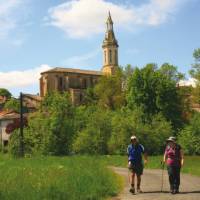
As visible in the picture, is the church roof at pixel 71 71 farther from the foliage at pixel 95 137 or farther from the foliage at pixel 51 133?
the foliage at pixel 95 137

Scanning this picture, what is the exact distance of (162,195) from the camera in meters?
15.7

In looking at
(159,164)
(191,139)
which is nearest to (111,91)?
(191,139)

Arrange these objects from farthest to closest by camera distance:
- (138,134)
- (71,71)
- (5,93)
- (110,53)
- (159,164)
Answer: (110,53)
(5,93)
(71,71)
(138,134)
(159,164)

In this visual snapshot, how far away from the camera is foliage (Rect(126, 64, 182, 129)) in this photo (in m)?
73.6

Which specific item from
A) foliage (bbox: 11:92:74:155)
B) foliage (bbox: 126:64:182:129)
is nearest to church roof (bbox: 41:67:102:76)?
foliage (bbox: 126:64:182:129)

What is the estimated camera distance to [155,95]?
246 ft

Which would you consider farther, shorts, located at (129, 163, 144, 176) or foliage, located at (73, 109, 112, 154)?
foliage, located at (73, 109, 112, 154)

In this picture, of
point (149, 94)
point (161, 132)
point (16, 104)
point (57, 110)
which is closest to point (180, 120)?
point (149, 94)

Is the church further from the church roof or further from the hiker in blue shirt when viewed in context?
the hiker in blue shirt

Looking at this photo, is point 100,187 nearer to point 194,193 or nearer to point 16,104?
point 194,193

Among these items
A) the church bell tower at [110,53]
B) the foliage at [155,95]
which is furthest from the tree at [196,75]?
the church bell tower at [110,53]

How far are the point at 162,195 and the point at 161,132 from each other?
46778mm

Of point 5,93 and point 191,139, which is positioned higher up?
point 5,93

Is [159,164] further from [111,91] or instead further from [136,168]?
[111,91]
